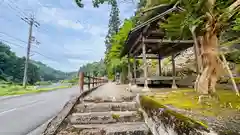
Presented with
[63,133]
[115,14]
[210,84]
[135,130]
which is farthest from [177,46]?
[115,14]

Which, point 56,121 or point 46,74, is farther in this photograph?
point 46,74

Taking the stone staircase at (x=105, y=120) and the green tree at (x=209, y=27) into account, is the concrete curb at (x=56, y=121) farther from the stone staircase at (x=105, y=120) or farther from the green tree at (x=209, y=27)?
the green tree at (x=209, y=27)

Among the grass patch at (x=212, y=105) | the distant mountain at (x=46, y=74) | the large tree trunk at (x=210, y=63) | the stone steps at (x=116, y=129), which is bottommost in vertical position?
the stone steps at (x=116, y=129)

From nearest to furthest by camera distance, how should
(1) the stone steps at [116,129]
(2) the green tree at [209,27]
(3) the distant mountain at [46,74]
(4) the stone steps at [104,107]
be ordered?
1. (2) the green tree at [209,27]
2. (1) the stone steps at [116,129]
3. (4) the stone steps at [104,107]
4. (3) the distant mountain at [46,74]

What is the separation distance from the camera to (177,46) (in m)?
8.23

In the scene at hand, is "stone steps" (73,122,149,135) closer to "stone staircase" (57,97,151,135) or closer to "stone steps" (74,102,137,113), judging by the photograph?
"stone staircase" (57,97,151,135)

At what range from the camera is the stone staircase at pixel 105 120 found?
107 inches

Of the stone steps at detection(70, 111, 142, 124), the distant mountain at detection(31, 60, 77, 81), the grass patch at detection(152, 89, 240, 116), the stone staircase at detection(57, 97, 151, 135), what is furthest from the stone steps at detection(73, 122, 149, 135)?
the distant mountain at detection(31, 60, 77, 81)

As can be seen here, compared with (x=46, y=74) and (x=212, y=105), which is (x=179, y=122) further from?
(x=46, y=74)

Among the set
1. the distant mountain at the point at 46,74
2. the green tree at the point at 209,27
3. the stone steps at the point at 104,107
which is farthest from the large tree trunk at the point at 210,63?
the distant mountain at the point at 46,74

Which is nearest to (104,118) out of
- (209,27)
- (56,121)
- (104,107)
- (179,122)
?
(104,107)

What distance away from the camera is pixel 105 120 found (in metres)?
3.21

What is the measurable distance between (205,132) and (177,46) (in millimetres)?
7453

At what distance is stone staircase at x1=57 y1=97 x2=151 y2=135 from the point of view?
2.72 meters
